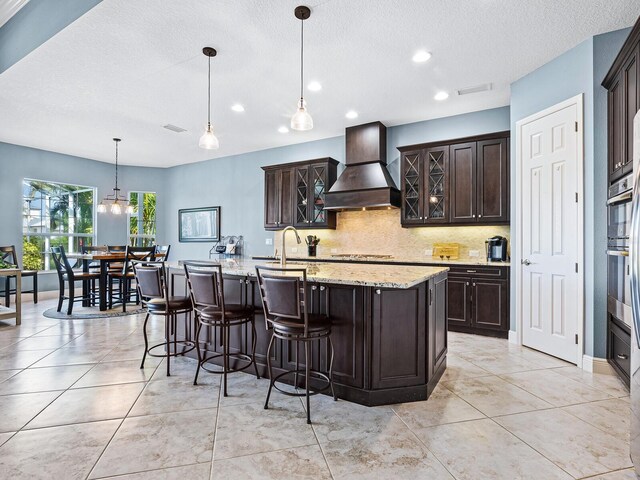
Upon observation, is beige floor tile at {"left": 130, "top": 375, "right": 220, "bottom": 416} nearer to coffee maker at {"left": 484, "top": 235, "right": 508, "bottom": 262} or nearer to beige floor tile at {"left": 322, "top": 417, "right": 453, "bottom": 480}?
beige floor tile at {"left": 322, "top": 417, "right": 453, "bottom": 480}

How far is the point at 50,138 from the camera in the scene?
6.09 m

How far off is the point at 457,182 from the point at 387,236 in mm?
1390

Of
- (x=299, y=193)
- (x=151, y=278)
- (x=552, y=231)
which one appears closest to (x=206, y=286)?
(x=151, y=278)

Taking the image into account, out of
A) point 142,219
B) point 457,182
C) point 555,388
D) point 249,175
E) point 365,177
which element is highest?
point 249,175

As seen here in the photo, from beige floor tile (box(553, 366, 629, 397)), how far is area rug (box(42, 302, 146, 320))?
18.3ft

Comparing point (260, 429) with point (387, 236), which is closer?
point (260, 429)

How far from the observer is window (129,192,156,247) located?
8234mm

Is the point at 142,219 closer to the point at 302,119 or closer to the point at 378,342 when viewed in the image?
the point at 302,119

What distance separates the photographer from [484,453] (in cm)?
187

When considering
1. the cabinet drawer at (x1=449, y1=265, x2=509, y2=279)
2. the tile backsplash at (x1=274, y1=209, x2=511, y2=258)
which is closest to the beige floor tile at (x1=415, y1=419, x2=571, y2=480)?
the cabinet drawer at (x1=449, y1=265, x2=509, y2=279)

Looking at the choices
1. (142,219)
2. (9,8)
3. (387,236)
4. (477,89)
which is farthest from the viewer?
(142,219)

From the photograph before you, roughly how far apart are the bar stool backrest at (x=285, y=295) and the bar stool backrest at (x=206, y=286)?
48 cm

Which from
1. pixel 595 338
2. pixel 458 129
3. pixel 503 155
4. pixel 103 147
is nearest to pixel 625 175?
pixel 595 338

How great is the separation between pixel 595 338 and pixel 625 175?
1441mm
